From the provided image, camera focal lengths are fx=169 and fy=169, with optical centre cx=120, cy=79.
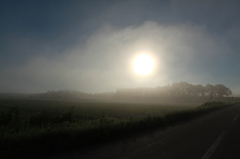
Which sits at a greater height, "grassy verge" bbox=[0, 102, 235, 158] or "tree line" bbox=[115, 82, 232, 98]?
"tree line" bbox=[115, 82, 232, 98]

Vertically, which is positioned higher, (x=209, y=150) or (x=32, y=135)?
(x=32, y=135)

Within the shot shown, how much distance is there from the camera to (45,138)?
23.6 feet

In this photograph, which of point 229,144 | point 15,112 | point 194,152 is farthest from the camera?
point 15,112

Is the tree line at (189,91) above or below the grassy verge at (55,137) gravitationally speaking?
above

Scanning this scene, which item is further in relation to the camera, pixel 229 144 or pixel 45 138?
pixel 229 144

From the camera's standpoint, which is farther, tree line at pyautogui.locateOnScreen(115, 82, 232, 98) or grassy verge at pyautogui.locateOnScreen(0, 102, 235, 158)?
tree line at pyautogui.locateOnScreen(115, 82, 232, 98)

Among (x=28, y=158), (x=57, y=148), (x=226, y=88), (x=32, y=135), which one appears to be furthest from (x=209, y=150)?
(x=226, y=88)

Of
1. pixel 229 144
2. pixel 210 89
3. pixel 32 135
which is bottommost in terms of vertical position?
pixel 229 144

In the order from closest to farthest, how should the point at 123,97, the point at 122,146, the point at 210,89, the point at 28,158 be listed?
the point at 28,158 → the point at 122,146 → the point at 210,89 → the point at 123,97

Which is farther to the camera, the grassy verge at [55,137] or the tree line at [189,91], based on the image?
the tree line at [189,91]

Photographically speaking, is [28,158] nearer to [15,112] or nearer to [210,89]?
[15,112]

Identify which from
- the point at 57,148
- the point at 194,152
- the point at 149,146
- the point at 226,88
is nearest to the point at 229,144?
the point at 194,152

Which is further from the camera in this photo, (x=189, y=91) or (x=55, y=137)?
(x=189, y=91)

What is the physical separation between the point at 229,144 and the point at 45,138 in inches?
328
